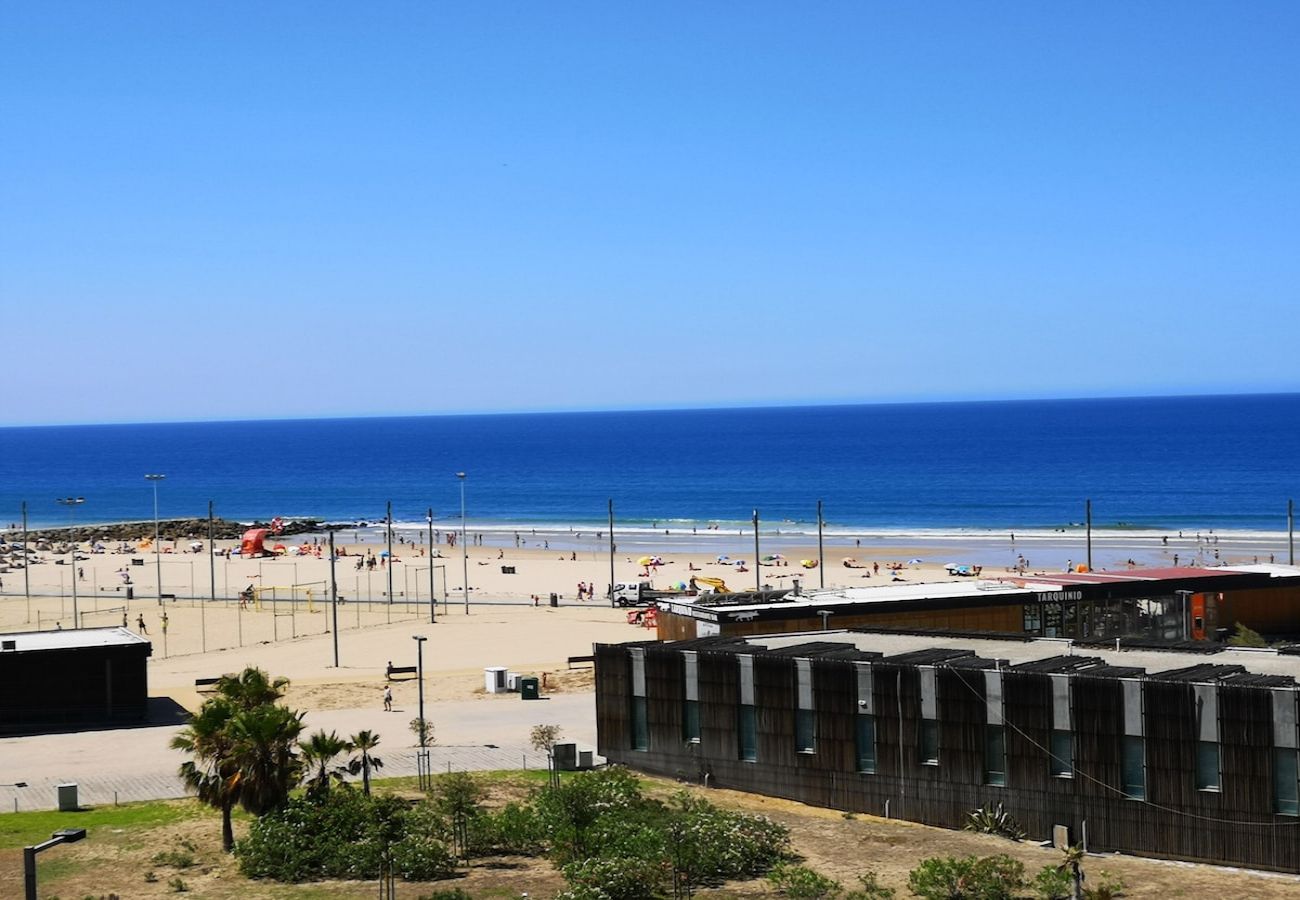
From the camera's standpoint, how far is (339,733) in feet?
152

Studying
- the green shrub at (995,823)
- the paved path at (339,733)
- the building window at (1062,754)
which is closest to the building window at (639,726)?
the paved path at (339,733)

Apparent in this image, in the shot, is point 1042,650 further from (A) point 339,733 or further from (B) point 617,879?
(A) point 339,733

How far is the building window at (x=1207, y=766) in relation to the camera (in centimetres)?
3086

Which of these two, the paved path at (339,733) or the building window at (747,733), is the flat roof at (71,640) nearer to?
the paved path at (339,733)

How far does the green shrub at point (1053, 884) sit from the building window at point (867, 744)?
28.7 feet

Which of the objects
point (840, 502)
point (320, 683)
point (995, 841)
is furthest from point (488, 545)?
point (995, 841)

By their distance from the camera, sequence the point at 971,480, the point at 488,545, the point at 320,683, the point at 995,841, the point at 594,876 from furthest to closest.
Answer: the point at 971,480, the point at 488,545, the point at 320,683, the point at 995,841, the point at 594,876

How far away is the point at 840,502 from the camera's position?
170 metres

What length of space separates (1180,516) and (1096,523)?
29.2ft

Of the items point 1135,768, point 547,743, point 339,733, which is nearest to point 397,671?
point 339,733

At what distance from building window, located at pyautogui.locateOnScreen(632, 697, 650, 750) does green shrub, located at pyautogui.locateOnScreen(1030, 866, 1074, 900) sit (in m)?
15.2

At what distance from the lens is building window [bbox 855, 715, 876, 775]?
3603cm

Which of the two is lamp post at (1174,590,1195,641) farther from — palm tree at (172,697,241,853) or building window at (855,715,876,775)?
palm tree at (172,697,241,853)

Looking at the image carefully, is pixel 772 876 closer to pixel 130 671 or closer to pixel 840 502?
pixel 130 671
